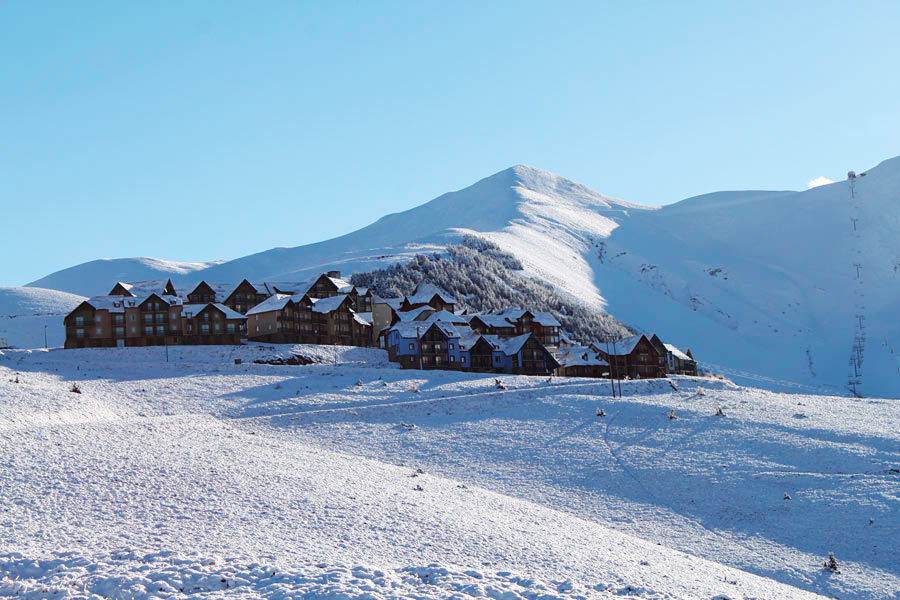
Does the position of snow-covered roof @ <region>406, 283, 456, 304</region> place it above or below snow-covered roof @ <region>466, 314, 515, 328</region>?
above

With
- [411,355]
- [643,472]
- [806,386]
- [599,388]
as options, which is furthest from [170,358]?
[806,386]

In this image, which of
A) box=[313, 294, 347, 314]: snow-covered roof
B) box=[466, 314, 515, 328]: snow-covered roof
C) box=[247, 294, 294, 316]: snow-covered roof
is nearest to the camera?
box=[247, 294, 294, 316]: snow-covered roof

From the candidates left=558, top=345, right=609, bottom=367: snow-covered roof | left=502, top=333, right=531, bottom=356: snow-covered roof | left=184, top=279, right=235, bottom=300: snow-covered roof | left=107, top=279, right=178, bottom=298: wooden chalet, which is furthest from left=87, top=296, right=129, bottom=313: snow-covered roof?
left=558, top=345, right=609, bottom=367: snow-covered roof

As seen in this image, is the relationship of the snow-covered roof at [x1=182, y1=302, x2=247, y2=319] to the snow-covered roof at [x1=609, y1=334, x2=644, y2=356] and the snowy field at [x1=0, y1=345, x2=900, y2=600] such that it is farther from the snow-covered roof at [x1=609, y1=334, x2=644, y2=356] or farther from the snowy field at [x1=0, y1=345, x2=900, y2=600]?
the snow-covered roof at [x1=609, y1=334, x2=644, y2=356]

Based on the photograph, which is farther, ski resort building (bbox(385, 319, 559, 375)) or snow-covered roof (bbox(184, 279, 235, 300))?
snow-covered roof (bbox(184, 279, 235, 300))

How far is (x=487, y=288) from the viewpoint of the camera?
158750 mm

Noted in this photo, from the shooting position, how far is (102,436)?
41750 millimetres

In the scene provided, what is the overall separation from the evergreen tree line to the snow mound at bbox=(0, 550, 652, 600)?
116 metres

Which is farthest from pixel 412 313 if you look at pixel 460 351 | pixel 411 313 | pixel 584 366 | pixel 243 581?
pixel 243 581

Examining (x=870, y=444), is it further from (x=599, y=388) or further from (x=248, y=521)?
(x=248, y=521)

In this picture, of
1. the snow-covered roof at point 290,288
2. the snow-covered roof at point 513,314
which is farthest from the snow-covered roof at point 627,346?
the snow-covered roof at point 290,288

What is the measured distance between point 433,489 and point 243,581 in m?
17.1

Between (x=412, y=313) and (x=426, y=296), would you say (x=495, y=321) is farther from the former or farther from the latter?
(x=426, y=296)

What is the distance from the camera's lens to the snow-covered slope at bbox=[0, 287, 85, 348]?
141000 millimetres
